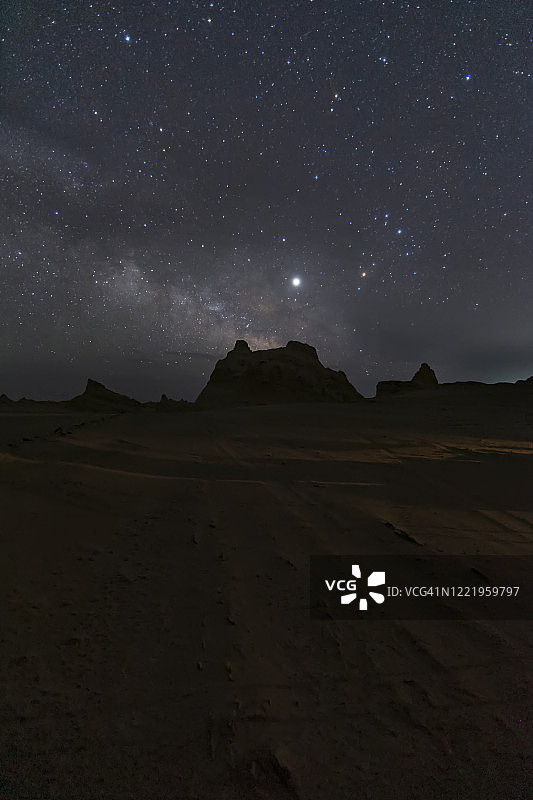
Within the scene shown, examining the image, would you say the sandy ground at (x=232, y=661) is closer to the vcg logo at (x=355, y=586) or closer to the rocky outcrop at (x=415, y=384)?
the vcg logo at (x=355, y=586)

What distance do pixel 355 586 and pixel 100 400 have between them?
34.9m

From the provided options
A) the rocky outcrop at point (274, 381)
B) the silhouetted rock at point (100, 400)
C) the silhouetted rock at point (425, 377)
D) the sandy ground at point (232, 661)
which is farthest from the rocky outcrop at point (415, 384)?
the sandy ground at point (232, 661)

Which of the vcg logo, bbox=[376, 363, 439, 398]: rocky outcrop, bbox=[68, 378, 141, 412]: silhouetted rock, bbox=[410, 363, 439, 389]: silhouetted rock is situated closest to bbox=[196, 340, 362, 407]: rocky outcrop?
bbox=[376, 363, 439, 398]: rocky outcrop

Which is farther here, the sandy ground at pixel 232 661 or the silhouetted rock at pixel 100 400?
the silhouetted rock at pixel 100 400

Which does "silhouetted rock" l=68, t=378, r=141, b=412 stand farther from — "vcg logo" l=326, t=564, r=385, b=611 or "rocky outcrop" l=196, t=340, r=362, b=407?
"vcg logo" l=326, t=564, r=385, b=611

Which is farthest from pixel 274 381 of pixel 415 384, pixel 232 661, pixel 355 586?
pixel 232 661

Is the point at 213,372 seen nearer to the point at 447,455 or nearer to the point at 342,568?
the point at 447,455

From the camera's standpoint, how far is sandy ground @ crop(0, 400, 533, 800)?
138cm

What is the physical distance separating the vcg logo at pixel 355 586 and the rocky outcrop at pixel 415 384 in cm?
4122

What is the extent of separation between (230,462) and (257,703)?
4.58m

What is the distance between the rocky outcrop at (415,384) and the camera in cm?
4400

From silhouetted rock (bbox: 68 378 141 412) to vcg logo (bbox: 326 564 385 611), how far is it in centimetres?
3055

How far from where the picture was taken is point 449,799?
131 cm

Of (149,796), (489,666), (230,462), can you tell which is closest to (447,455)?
(230,462)
